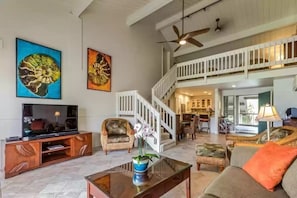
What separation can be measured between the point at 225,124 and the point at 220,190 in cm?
715

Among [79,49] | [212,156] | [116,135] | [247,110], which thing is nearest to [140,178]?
[212,156]

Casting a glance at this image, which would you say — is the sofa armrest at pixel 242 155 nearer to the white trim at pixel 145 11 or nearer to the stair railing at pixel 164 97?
the stair railing at pixel 164 97

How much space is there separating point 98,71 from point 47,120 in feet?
6.94

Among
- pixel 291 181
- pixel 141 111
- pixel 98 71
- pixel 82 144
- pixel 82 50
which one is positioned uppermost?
pixel 82 50

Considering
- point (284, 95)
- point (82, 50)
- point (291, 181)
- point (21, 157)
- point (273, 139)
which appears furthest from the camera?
point (284, 95)

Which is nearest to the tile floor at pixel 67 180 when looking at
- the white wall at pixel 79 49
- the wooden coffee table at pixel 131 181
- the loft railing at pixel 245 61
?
the wooden coffee table at pixel 131 181

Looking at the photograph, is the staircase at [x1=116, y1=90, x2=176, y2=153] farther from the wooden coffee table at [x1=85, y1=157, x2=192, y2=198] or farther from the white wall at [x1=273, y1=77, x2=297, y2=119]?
the white wall at [x1=273, y1=77, x2=297, y2=119]

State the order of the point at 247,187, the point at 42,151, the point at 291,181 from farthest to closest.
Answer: the point at 42,151 < the point at 247,187 < the point at 291,181

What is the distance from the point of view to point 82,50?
4.88 m

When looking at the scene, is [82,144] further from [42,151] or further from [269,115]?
[269,115]

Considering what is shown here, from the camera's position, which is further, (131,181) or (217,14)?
(217,14)

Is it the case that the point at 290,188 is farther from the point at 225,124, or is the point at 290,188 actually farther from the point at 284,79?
the point at 225,124

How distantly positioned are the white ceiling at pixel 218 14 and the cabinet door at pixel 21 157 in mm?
3425

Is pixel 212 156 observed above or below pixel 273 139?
below
